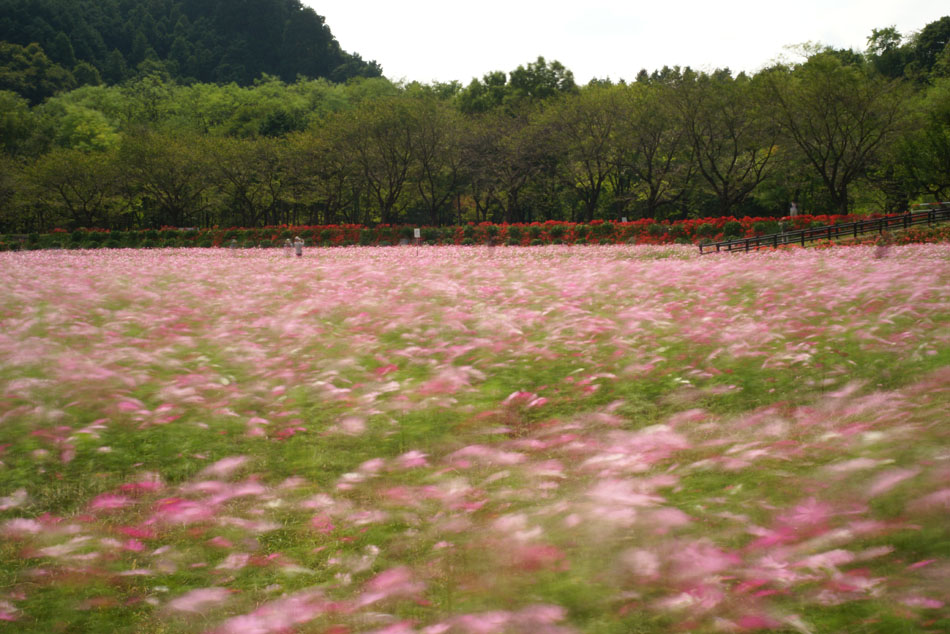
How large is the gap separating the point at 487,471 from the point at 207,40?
7424 inches

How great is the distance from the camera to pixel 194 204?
227 feet

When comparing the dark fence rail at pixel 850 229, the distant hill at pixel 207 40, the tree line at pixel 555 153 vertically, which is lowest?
the dark fence rail at pixel 850 229

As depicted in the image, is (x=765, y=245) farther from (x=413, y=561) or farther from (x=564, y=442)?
(x=413, y=561)

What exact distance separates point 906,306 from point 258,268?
61.7ft

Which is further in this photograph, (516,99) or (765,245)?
(516,99)

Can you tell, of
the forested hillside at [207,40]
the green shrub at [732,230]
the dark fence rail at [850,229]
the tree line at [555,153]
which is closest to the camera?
the dark fence rail at [850,229]

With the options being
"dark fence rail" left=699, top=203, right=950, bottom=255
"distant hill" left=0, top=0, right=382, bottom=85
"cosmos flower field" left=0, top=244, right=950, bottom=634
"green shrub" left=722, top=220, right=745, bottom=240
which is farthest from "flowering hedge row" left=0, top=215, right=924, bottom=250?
"distant hill" left=0, top=0, right=382, bottom=85

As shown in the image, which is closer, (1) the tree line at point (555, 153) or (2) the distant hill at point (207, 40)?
(1) the tree line at point (555, 153)

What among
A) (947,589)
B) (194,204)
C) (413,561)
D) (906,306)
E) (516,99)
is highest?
(516,99)

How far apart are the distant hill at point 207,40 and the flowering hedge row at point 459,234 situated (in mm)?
114461

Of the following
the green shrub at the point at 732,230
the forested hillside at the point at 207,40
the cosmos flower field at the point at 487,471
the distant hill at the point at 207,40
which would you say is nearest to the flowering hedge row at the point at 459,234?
the green shrub at the point at 732,230

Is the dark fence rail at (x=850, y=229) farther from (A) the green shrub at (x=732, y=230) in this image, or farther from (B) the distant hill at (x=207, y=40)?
(B) the distant hill at (x=207, y=40)

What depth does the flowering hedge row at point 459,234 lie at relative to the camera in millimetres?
35094

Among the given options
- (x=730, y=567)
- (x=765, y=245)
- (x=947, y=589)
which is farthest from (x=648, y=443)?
(x=765, y=245)
